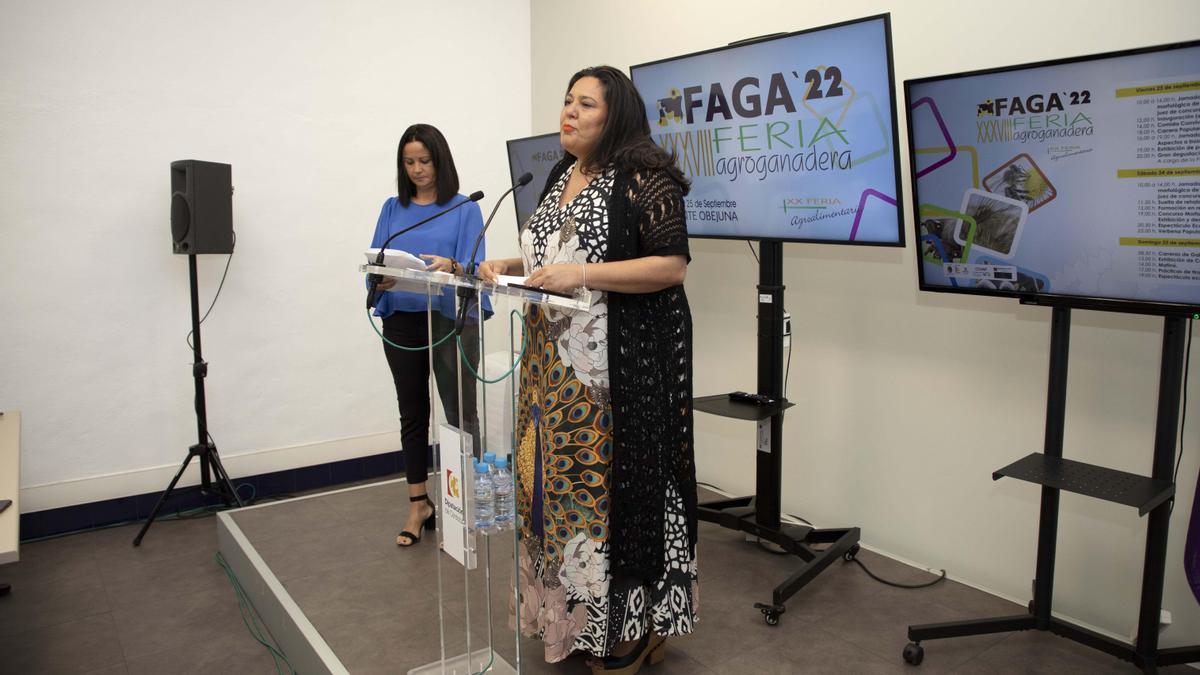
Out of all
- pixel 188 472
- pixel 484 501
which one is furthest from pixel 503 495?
pixel 188 472

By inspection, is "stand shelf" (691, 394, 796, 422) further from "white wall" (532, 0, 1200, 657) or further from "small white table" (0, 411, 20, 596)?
"small white table" (0, 411, 20, 596)

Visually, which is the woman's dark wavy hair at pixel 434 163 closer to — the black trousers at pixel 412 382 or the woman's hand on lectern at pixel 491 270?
the black trousers at pixel 412 382

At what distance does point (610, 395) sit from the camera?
7.04ft

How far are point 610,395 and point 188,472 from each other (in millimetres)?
2847

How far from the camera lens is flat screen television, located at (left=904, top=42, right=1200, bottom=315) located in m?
2.00

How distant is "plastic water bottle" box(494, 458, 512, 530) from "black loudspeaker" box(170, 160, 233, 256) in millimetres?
2500

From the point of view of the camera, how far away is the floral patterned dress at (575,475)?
214cm

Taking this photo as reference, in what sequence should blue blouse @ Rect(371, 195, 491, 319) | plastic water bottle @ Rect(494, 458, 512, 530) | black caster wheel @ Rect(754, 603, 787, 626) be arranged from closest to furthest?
1. plastic water bottle @ Rect(494, 458, 512, 530)
2. black caster wheel @ Rect(754, 603, 787, 626)
3. blue blouse @ Rect(371, 195, 491, 319)

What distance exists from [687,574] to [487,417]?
2.72ft

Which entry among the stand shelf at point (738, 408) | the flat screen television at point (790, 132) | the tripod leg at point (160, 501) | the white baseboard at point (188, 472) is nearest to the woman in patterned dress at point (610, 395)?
the stand shelf at point (738, 408)

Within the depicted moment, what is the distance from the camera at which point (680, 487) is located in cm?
231

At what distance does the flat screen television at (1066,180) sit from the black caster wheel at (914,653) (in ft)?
3.45

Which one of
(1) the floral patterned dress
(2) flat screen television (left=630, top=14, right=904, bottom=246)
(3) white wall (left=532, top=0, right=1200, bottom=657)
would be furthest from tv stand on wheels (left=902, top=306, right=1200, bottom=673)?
(1) the floral patterned dress

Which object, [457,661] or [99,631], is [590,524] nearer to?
[457,661]
